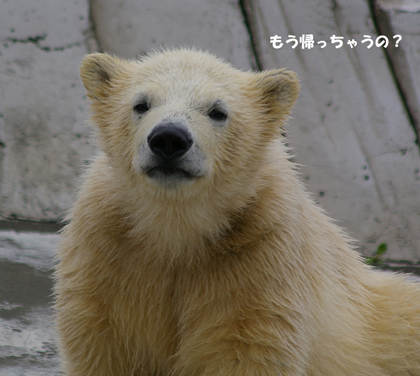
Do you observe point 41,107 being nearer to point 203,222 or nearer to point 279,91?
point 279,91

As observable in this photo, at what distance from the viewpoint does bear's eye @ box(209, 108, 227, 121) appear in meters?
3.04

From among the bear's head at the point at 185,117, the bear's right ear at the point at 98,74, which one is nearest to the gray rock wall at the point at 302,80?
the bear's right ear at the point at 98,74

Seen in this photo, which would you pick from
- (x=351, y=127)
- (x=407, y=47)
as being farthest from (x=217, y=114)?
(x=407, y=47)

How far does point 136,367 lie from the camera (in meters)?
3.17

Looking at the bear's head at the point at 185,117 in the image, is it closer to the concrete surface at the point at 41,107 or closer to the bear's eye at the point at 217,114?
the bear's eye at the point at 217,114

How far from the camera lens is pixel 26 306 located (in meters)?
4.38

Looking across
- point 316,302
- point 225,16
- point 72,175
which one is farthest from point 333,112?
point 316,302

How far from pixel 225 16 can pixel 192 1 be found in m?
0.43

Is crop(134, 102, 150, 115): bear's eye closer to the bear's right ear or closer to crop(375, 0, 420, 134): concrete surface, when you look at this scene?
the bear's right ear

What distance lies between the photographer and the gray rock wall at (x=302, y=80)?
625 centimetres

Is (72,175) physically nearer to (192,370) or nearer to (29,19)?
(29,19)

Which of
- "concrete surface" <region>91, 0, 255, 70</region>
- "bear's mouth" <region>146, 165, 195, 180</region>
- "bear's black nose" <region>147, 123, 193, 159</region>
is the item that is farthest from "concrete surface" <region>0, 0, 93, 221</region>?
"bear's black nose" <region>147, 123, 193, 159</region>

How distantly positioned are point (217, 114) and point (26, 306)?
2.32 meters

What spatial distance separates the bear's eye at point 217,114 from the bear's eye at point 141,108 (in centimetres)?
33
